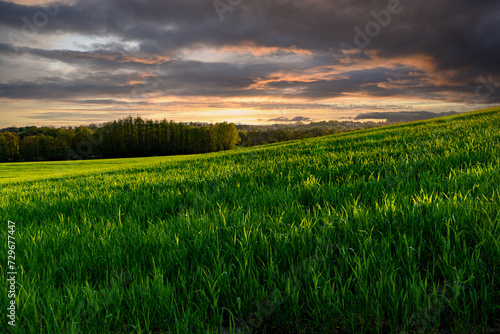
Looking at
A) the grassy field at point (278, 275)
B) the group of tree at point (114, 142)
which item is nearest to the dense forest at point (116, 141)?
the group of tree at point (114, 142)

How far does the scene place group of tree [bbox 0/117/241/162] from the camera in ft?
328

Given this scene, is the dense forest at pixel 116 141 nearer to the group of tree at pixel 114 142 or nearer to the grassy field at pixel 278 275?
the group of tree at pixel 114 142

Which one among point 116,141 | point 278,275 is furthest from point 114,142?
point 278,275

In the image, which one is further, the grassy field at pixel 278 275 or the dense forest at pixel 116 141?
the dense forest at pixel 116 141

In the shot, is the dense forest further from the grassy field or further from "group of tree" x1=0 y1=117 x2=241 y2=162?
the grassy field

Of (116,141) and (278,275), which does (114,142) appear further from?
(278,275)

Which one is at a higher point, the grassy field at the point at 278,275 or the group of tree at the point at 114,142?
the group of tree at the point at 114,142

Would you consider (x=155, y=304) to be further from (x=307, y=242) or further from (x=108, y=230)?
(x=108, y=230)

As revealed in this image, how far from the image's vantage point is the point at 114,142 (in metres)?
102

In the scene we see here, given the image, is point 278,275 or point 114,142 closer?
point 278,275

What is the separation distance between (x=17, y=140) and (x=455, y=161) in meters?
139

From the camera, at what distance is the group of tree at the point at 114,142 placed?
99875mm

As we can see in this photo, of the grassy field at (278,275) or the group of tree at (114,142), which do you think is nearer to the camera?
the grassy field at (278,275)

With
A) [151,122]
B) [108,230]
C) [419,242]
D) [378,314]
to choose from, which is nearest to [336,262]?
[378,314]
